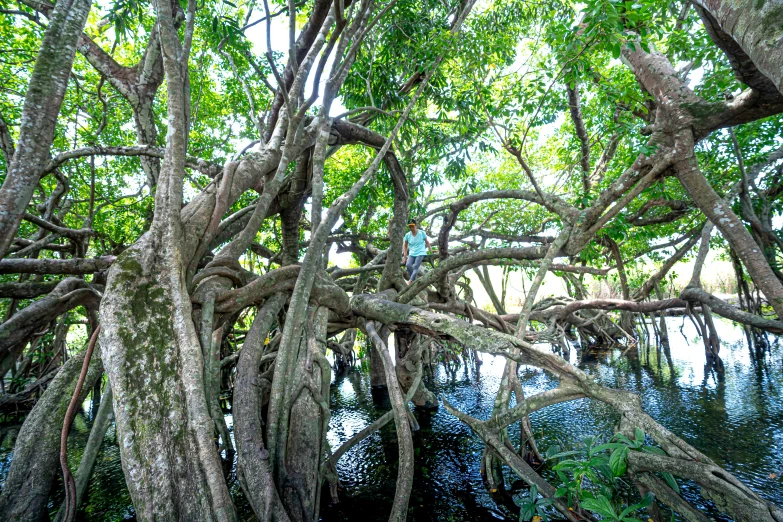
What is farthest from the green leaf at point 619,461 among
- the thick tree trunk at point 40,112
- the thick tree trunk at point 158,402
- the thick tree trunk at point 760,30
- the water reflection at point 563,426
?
the thick tree trunk at point 40,112

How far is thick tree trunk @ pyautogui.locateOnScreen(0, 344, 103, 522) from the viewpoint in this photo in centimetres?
267

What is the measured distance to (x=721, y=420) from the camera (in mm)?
5824

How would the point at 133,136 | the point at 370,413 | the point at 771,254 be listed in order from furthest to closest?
1. the point at 133,136
2. the point at 370,413
3. the point at 771,254

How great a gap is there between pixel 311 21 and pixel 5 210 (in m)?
3.94

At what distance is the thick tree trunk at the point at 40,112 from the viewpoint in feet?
7.34

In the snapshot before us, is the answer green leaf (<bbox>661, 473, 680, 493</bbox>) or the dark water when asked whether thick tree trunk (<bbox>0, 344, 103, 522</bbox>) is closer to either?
the dark water

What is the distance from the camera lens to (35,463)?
278 cm

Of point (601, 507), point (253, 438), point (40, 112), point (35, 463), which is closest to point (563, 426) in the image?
point (601, 507)

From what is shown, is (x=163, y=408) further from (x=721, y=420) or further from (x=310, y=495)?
(x=721, y=420)

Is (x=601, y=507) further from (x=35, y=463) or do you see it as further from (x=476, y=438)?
(x=35, y=463)

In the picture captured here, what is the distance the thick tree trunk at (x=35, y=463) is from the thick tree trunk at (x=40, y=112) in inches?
53.0

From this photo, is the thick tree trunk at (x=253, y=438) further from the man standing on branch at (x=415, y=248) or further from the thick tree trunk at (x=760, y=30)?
the thick tree trunk at (x=760, y=30)

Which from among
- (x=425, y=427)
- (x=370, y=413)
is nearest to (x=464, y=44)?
(x=425, y=427)

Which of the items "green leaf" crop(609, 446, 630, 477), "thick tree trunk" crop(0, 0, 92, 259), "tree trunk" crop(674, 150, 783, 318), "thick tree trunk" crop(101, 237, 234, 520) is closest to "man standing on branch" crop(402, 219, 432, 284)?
"tree trunk" crop(674, 150, 783, 318)
